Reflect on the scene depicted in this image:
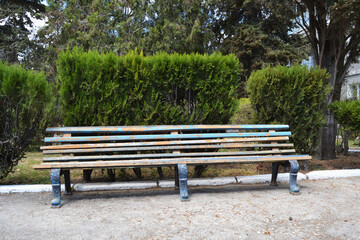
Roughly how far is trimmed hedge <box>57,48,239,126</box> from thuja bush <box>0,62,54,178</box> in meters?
0.30

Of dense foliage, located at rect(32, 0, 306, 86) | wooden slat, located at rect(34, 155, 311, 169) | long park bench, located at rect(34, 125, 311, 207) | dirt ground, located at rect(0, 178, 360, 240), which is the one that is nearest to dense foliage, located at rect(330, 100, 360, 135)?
dirt ground, located at rect(0, 178, 360, 240)

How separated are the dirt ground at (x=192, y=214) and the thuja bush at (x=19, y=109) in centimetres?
69

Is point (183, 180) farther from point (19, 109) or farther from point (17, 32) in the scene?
point (17, 32)

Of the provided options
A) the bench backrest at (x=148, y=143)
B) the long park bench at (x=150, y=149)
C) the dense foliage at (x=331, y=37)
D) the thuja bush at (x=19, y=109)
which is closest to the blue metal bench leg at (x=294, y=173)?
the long park bench at (x=150, y=149)

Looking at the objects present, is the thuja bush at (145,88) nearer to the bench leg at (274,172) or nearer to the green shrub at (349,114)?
the bench leg at (274,172)

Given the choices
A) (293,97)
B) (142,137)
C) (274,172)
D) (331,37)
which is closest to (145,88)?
(142,137)

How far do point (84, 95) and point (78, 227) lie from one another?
2066 mm

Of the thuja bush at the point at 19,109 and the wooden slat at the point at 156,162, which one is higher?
the thuja bush at the point at 19,109

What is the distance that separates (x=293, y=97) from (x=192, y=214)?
3.06 meters

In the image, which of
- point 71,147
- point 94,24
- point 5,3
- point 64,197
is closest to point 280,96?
point 71,147

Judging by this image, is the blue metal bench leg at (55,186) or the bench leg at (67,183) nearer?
the blue metal bench leg at (55,186)

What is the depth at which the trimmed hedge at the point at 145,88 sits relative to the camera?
13.4 ft

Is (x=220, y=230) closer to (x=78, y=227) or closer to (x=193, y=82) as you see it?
(x=78, y=227)

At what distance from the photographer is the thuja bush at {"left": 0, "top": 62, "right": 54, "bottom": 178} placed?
12.5ft
